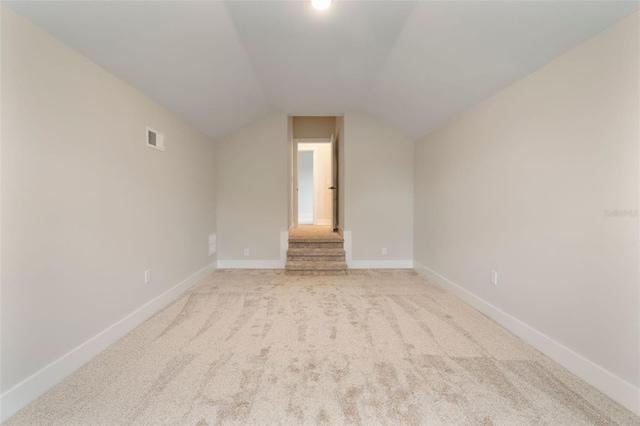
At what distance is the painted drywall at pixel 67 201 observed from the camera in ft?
4.35

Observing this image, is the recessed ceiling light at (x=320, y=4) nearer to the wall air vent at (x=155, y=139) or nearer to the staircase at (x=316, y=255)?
the wall air vent at (x=155, y=139)

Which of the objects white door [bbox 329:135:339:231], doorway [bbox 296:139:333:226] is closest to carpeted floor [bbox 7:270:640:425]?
white door [bbox 329:135:339:231]

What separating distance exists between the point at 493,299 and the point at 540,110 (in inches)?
63.2

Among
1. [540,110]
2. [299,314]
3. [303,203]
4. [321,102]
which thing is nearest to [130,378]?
[299,314]

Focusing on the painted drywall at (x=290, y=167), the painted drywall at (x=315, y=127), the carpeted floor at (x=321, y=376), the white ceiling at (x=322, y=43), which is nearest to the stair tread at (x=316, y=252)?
the painted drywall at (x=290, y=167)

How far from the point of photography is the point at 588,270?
1573 millimetres

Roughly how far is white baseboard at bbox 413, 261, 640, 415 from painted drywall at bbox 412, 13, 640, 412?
2 cm

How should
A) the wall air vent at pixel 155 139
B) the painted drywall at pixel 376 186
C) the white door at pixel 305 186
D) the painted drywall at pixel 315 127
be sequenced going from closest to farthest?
the wall air vent at pixel 155 139, the painted drywall at pixel 376 186, the painted drywall at pixel 315 127, the white door at pixel 305 186

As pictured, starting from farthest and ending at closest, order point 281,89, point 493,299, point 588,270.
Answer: point 281,89, point 493,299, point 588,270

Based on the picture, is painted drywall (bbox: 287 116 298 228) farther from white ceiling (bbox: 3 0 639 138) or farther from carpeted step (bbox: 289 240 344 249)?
white ceiling (bbox: 3 0 639 138)

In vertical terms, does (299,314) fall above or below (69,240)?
below

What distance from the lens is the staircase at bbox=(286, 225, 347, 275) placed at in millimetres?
3965

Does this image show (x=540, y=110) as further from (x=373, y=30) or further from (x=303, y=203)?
(x=303, y=203)

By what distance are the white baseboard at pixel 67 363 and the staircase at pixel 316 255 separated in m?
1.88
